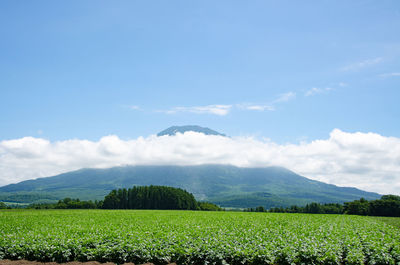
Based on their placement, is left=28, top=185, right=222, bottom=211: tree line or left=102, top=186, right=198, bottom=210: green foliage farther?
left=102, top=186, right=198, bottom=210: green foliage

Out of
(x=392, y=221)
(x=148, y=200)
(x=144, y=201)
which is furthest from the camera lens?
(x=144, y=201)

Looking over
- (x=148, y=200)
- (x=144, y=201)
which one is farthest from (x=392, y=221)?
(x=144, y=201)

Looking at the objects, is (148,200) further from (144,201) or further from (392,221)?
(392,221)

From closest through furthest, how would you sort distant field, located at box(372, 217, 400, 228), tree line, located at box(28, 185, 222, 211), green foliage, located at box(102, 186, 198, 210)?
1. distant field, located at box(372, 217, 400, 228)
2. tree line, located at box(28, 185, 222, 211)
3. green foliage, located at box(102, 186, 198, 210)

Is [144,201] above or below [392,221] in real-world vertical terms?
below

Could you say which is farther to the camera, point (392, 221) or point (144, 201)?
point (144, 201)

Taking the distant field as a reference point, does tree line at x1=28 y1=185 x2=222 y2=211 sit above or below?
below

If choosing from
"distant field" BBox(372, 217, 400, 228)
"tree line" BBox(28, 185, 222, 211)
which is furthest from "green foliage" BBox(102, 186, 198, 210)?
"distant field" BBox(372, 217, 400, 228)

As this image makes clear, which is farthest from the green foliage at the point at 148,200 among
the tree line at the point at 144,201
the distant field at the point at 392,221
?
the distant field at the point at 392,221

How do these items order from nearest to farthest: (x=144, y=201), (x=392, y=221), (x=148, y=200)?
(x=392, y=221), (x=148, y=200), (x=144, y=201)

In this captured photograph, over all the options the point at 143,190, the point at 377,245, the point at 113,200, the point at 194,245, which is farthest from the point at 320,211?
the point at 194,245

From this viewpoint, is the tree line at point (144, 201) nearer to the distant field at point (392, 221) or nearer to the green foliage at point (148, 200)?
the green foliage at point (148, 200)

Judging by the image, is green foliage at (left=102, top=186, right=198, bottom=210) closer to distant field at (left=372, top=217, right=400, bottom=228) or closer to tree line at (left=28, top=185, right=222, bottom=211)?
tree line at (left=28, top=185, right=222, bottom=211)

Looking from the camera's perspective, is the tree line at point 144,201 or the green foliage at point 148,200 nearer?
the tree line at point 144,201
